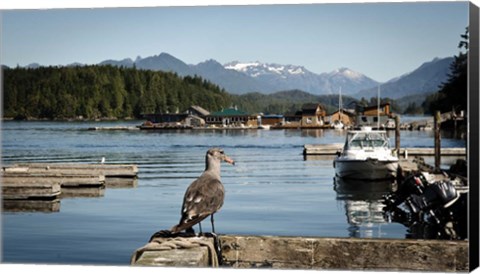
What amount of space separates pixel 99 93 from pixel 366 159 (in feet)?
23.2

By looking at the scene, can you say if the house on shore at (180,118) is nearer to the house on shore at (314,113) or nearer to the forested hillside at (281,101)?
the forested hillside at (281,101)

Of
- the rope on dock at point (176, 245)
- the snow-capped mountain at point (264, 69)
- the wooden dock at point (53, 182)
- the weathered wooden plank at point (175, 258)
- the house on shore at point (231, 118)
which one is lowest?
the wooden dock at point (53, 182)

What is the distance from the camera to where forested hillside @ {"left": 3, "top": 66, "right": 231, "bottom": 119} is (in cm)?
1011

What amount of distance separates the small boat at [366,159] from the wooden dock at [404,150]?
3.77 m

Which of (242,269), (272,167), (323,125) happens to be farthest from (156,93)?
(272,167)

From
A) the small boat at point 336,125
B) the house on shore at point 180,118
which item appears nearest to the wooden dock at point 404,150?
the small boat at point 336,125

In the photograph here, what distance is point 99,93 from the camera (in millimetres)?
11711

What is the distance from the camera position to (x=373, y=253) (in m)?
6.83

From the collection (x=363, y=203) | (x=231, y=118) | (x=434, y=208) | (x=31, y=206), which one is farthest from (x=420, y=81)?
(x=31, y=206)

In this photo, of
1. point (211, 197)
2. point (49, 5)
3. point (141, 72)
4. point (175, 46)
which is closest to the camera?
point (211, 197)

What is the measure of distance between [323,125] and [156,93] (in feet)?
11.9

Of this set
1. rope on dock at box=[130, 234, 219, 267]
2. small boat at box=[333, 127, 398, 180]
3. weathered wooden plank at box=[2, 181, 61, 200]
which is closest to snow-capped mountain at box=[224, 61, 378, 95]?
weathered wooden plank at box=[2, 181, 61, 200]

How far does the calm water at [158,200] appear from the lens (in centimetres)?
970

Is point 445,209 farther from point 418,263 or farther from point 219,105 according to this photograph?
point 219,105
